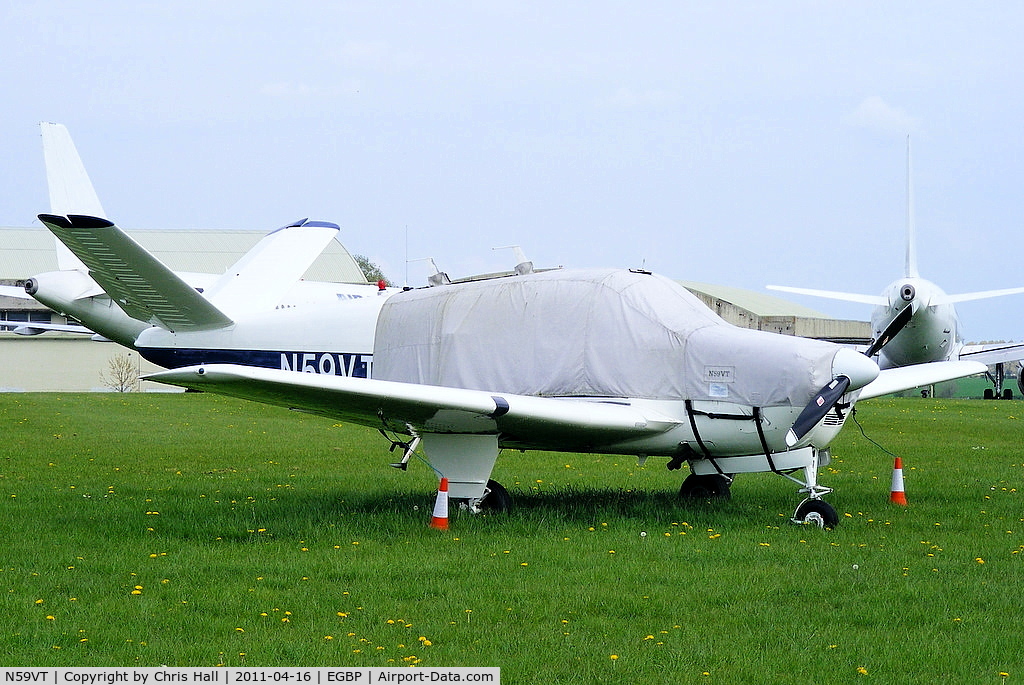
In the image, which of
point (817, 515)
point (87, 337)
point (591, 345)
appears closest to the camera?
point (817, 515)

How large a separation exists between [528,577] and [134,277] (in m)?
6.27

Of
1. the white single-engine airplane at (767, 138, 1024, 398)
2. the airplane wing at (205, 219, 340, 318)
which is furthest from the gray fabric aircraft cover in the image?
the white single-engine airplane at (767, 138, 1024, 398)

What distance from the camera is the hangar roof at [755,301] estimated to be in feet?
244

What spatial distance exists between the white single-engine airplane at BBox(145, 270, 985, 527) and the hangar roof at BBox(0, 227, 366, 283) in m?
51.6

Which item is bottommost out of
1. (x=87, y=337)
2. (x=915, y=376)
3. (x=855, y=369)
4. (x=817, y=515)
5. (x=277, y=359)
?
(x=87, y=337)

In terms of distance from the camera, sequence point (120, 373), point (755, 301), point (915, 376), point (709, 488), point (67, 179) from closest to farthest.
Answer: point (709, 488)
point (915, 376)
point (67, 179)
point (120, 373)
point (755, 301)

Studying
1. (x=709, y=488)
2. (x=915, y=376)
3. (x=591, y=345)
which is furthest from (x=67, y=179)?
(x=915, y=376)

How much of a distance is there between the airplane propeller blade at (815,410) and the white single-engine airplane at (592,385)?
12mm

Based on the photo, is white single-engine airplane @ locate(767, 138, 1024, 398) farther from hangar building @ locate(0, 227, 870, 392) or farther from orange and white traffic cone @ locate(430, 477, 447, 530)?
orange and white traffic cone @ locate(430, 477, 447, 530)

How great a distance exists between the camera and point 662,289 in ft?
35.7

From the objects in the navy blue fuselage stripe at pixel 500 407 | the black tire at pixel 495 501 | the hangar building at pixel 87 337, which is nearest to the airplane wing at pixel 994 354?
the hangar building at pixel 87 337

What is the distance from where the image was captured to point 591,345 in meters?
10.6

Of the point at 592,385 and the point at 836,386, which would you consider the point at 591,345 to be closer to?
the point at 592,385

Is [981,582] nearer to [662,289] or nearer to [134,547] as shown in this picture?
[662,289]
